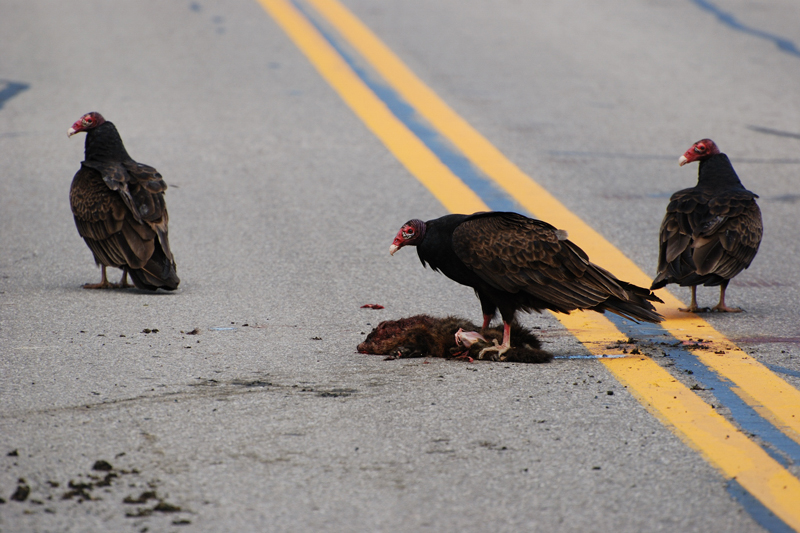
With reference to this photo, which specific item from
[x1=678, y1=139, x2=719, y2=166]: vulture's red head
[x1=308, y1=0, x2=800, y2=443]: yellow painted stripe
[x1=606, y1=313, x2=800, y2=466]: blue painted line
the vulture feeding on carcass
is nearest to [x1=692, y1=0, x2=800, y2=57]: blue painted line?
[x1=308, y1=0, x2=800, y2=443]: yellow painted stripe

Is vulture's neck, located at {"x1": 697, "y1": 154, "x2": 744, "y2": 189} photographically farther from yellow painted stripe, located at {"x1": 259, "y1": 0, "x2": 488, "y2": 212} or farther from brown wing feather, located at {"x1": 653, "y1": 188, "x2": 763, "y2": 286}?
yellow painted stripe, located at {"x1": 259, "y1": 0, "x2": 488, "y2": 212}

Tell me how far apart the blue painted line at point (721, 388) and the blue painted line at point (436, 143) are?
253cm

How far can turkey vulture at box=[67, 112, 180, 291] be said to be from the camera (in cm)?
646

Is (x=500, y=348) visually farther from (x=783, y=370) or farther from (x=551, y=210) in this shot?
(x=551, y=210)

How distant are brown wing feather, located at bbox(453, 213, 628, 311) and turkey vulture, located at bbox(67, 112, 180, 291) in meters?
2.30

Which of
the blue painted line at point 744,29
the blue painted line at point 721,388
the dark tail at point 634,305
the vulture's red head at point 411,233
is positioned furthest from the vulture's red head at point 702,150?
the blue painted line at point 744,29

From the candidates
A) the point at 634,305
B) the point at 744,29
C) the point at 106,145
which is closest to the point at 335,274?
the point at 106,145

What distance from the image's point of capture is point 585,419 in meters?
3.98

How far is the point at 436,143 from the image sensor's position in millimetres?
9914

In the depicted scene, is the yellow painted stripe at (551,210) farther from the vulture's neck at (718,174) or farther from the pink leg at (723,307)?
the vulture's neck at (718,174)

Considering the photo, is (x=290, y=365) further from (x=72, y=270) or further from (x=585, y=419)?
(x=72, y=270)

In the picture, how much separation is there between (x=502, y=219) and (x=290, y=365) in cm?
141

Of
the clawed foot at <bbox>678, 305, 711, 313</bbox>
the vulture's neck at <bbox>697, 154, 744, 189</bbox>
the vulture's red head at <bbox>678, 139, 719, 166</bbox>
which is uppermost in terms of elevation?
the vulture's red head at <bbox>678, 139, 719, 166</bbox>

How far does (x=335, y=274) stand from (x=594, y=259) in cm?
188
